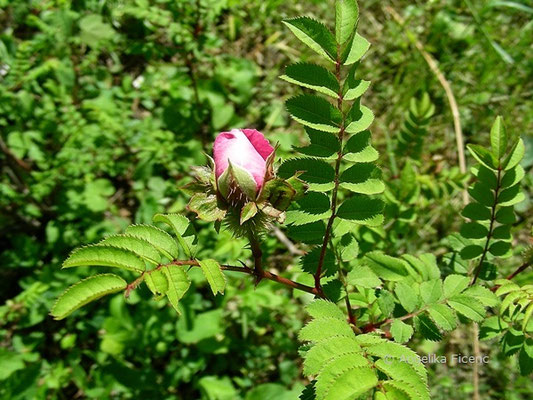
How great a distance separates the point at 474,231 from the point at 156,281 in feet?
3.42

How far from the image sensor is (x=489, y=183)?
4.60ft


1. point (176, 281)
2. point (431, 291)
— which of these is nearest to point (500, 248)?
point (431, 291)

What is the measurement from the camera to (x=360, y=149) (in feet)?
3.88

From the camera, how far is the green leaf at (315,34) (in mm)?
1028

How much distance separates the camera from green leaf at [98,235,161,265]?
1005mm

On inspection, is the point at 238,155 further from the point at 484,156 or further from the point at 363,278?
the point at 484,156

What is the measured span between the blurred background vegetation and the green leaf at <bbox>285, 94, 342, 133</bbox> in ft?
2.52

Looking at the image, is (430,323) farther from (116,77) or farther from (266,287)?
(116,77)

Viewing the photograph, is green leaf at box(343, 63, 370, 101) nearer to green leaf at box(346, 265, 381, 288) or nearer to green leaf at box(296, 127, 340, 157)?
green leaf at box(296, 127, 340, 157)

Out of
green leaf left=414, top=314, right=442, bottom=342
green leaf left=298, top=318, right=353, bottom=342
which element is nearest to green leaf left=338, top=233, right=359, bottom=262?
green leaf left=414, top=314, right=442, bottom=342

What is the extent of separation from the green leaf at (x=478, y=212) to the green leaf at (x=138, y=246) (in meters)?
1.00

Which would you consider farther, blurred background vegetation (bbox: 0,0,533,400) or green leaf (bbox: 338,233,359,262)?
blurred background vegetation (bbox: 0,0,533,400)

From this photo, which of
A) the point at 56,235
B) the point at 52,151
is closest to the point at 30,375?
the point at 56,235

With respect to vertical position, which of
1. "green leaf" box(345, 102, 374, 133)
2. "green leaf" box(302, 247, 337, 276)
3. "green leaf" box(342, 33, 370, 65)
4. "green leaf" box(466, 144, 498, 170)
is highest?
"green leaf" box(342, 33, 370, 65)
